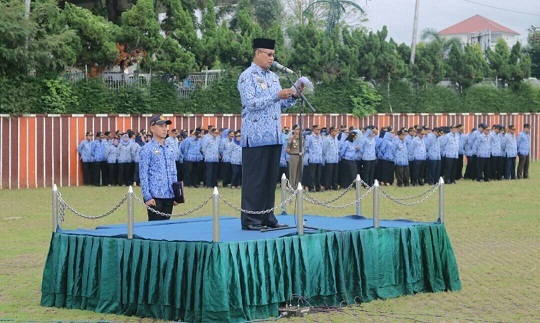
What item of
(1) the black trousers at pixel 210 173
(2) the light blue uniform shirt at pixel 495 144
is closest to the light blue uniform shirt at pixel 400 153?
(2) the light blue uniform shirt at pixel 495 144

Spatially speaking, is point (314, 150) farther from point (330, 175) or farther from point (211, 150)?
point (211, 150)

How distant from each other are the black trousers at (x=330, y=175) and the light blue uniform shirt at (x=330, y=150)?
0.50 ft

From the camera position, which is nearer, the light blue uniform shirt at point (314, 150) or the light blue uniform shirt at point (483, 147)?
the light blue uniform shirt at point (314, 150)

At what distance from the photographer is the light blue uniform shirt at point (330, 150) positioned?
2681cm

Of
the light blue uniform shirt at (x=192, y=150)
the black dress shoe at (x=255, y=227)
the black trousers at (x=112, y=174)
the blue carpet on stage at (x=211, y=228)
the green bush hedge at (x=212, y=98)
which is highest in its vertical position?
the green bush hedge at (x=212, y=98)

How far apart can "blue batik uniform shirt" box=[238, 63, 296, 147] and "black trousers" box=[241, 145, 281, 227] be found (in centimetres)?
10

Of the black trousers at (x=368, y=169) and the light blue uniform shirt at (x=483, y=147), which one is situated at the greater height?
the light blue uniform shirt at (x=483, y=147)

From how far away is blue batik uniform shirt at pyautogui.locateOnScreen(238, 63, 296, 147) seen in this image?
32.4 feet

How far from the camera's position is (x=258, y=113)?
32.6 feet

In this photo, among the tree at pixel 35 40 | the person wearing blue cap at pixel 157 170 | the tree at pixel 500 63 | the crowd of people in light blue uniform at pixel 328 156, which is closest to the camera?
the person wearing blue cap at pixel 157 170

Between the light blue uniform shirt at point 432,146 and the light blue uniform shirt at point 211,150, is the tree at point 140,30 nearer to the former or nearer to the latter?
the light blue uniform shirt at point 211,150

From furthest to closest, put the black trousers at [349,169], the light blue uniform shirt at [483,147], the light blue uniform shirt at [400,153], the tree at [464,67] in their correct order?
the tree at [464,67] → the light blue uniform shirt at [483,147] → the light blue uniform shirt at [400,153] → the black trousers at [349,169]

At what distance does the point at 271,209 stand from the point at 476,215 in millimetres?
10489

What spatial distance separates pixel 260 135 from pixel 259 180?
0.45 meters
